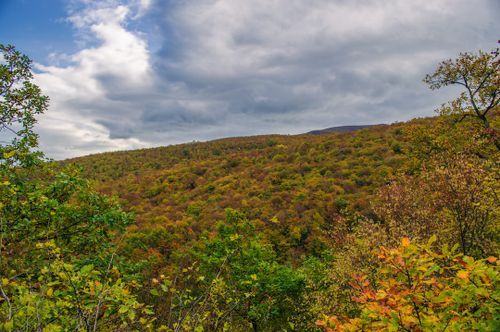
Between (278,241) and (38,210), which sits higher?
(38,210)

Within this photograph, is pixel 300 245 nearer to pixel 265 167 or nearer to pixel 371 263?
pixel 371 263

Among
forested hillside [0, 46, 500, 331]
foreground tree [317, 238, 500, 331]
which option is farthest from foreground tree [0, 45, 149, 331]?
foreground tree [317, 238, 500, 331]

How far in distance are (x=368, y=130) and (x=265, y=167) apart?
21833mm

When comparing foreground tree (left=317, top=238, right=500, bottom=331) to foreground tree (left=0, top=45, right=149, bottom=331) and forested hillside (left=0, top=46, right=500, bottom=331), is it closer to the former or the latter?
forested hillside (left=0, top=46, right=500, bottom=331)

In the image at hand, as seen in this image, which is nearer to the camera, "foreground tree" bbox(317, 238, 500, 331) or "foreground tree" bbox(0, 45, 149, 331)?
"foreground tree" bbox(317, 238, 500, 331)

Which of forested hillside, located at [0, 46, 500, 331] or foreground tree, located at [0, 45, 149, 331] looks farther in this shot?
foreground tree, located at [0, 45, 149, 331]

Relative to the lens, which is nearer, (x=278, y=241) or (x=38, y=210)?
(x=38, y=210)

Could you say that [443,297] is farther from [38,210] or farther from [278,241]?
[278,241]

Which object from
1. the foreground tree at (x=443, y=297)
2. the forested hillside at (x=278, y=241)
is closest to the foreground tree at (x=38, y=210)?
the forested hillside at (x=278, y=241)

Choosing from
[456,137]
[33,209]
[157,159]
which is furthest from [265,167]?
[33,209]

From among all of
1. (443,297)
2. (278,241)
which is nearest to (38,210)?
(443,297)

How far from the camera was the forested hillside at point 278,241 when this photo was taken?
12.9 ft

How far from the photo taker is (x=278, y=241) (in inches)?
1305

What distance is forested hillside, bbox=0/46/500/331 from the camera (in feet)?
12.9
